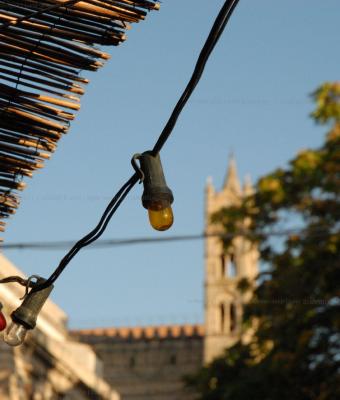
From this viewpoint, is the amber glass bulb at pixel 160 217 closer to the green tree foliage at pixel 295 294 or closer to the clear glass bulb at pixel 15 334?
the clear glass bulb at pixel 15 334

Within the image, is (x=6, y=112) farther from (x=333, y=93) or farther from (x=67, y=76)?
(x=333, y=93)

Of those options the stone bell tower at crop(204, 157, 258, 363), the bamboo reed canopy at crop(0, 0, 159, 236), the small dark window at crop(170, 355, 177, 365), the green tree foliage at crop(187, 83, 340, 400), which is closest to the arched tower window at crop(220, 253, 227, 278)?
the stone bell tower at crop(204, 157, 258, 363)

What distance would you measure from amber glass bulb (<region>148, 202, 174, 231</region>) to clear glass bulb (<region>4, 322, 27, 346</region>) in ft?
3.05

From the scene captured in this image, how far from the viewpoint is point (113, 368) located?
12150cm

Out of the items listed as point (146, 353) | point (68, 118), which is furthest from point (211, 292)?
point (68, 118)

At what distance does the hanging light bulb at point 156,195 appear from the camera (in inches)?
204

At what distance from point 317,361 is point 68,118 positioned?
76.8 feet

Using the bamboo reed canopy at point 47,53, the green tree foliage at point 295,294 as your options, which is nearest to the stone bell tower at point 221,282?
the green tree foliage at point 295,294

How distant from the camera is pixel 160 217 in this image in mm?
5199

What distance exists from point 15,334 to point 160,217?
984 millimetres

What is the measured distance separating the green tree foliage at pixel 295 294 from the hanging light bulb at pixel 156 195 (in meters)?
21.3

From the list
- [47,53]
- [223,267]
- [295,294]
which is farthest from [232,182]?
[47,53]

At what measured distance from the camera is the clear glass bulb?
569 cm

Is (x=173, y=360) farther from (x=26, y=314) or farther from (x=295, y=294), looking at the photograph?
(x=26, y=314)
